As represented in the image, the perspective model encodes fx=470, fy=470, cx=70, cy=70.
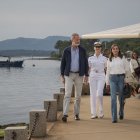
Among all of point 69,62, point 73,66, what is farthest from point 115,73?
point 69,62

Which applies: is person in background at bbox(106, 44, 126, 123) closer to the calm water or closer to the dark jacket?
the dark jacket

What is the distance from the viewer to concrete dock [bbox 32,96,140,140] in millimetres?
8984

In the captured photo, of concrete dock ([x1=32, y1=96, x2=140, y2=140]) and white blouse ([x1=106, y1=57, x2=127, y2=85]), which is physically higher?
white blouse ([x1=106, y1=57, x2=127, y2=85])

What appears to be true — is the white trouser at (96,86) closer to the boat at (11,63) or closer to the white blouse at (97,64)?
the white blouse at (97,64)

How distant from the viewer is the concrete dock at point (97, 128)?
8.98m

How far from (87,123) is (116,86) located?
1.05 m

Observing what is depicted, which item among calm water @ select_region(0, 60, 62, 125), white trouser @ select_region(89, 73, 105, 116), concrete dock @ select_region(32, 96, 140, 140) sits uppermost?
white trouser @ select_region(89, 73, 105, 116)

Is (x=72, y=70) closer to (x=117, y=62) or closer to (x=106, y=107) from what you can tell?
(x=117, y=62)

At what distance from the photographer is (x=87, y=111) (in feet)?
40.8

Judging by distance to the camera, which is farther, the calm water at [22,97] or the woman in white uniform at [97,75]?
the calm water at [22,97]

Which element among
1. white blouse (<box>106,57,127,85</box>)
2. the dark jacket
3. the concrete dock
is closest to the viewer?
the concrete dock

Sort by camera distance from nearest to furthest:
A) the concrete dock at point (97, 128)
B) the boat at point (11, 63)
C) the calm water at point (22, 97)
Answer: the concrete dock at point (97, 128)
the calm water at point (22, 97)
the boat at point (11, 63)

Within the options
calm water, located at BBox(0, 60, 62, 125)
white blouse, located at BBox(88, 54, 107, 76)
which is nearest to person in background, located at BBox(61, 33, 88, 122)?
white blouse, located at BBox(88, 54, 107, 76)

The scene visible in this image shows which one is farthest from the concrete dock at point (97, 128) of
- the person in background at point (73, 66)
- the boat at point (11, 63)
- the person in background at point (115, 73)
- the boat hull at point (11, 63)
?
the boat hull at point (11, 63)
